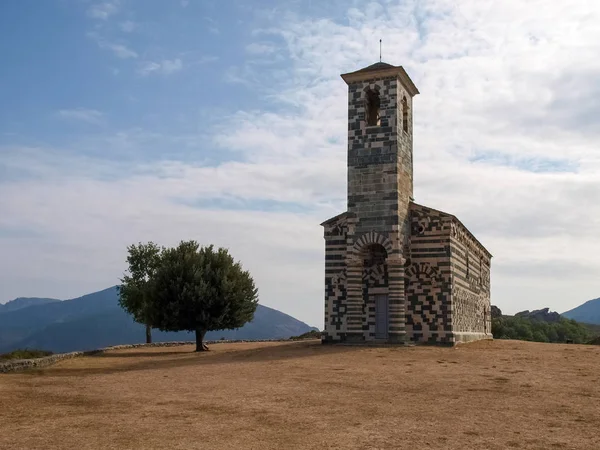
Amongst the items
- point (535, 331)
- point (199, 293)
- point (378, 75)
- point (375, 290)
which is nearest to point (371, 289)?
point (375, 290)

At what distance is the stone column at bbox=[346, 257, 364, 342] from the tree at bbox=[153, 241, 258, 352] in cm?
572

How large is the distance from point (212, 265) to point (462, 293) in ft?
49.3

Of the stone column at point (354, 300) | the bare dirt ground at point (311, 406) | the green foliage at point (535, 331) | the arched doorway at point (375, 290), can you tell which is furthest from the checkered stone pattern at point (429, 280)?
the green foliage at point (535, 331)

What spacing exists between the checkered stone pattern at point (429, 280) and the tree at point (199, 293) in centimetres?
918

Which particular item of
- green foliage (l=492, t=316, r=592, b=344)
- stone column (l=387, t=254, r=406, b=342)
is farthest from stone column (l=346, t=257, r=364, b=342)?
green foliage (l=492, t=316, r=592, b=344)

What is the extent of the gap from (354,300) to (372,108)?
11.4 metres

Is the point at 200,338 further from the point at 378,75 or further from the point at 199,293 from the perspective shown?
the point at 378,75

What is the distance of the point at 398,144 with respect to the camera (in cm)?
3216

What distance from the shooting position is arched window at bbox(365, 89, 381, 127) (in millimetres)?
33688

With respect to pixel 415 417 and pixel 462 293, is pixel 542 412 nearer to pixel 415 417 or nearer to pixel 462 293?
pixel 415 417

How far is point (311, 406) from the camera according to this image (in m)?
12.8

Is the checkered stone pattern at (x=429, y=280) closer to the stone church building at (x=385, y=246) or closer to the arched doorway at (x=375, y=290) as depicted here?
the stone church building at (x=385, y=246)

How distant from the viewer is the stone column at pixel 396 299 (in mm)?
30016

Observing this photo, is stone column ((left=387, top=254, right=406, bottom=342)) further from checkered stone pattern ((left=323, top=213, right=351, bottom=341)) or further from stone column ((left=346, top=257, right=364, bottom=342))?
checkered stone pattern ((left=323, top=213, right=351, bottom=341))
